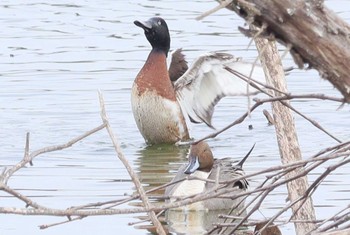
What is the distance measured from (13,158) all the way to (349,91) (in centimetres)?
718

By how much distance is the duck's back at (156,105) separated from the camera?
11.8 m

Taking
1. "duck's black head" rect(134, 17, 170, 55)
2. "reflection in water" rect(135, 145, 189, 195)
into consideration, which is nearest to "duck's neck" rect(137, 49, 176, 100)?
"duck's black head" rect(134, 17, 170, 55)

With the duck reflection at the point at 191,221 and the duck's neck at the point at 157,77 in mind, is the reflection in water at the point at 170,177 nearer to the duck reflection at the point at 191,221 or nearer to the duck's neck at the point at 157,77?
the duck reflection at the point at 191,221

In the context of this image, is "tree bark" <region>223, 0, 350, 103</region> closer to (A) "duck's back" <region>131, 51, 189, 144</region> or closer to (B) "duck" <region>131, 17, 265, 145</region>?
(B) "duck" <region>131, 17, 265, 145</region>

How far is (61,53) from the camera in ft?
49.8

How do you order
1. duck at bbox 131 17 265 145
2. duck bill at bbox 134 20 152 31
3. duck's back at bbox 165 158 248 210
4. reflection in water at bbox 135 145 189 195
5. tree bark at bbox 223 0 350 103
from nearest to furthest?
tree bark at bbox 223 0 350 103
duck's back at bbox 165 158 248 210
reflection in water at bbox 135 145 189 195
duck at bbox 131 17 265 145
duck bill at bbox 134 20 152 31

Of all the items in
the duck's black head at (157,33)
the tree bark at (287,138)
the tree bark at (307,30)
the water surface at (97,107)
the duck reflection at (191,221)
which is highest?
the tree bark at (307,30)

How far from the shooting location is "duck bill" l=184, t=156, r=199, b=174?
362 inches

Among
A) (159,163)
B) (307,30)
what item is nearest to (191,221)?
(159,163)

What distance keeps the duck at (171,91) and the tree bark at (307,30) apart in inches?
303

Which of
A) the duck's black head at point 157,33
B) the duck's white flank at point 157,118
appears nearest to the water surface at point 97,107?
the duck's white flank at point 157,118

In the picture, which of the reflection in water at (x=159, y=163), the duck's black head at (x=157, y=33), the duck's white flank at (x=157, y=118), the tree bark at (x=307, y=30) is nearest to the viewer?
the tree bark at (x=307, y=30)

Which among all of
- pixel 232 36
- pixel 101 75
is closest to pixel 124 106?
pixel 101 75

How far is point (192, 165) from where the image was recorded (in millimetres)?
9359
